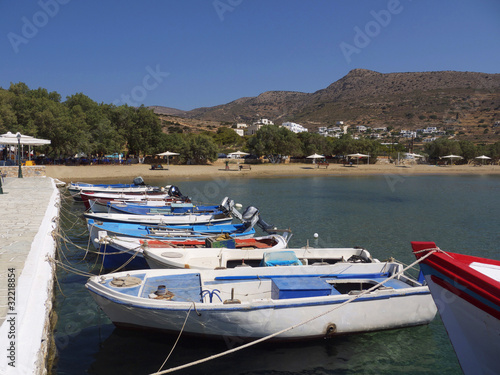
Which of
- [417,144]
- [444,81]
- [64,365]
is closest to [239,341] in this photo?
[64,365]

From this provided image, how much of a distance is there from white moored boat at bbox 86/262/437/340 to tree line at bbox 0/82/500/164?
3995 centimetres

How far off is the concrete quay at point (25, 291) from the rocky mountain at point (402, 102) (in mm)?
128335

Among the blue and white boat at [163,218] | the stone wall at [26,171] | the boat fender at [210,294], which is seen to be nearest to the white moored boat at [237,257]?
the boat fender at [210,294]

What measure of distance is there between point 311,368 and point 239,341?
4.89 feet

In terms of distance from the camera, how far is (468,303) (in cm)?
513

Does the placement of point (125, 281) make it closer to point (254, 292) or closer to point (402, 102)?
point (254, 292)

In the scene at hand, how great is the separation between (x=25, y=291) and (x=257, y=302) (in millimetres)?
4091

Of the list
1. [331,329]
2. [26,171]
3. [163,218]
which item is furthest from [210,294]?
[26,171]

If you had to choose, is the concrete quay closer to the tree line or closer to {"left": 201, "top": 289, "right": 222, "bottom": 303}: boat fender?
{"left": 201, "top": 289, "right": 222, "bottom": 303}: boat fender

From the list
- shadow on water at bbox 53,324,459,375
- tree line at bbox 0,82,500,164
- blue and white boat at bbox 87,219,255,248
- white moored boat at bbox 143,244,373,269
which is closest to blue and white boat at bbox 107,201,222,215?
blue and white boat at bbox 87,219,255,248

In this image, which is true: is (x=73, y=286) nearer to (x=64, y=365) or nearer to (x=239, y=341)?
(x=64, y=365)

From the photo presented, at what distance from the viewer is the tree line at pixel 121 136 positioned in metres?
42.6

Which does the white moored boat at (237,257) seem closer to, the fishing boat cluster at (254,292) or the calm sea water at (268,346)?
the fishing boat cluster at (254,292)

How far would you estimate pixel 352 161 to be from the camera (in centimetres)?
7500
